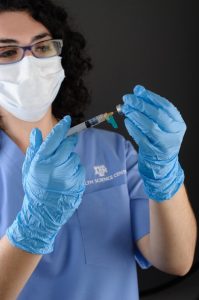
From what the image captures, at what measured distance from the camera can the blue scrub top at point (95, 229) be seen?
41.1 inches

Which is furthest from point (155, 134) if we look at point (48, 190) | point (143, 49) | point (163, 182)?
point (143, 49)

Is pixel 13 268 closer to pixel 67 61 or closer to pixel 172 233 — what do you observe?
pixel 172 233

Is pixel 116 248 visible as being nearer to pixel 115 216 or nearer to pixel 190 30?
pixel 115 216

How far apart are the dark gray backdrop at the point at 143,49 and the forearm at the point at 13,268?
1044 mm

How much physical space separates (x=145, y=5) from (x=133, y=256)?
1.08 m

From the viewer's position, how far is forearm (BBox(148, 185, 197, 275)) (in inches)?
39.0

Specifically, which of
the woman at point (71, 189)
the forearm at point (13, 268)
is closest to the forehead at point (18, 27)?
the woman at point (71, 189)

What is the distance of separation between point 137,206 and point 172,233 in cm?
17

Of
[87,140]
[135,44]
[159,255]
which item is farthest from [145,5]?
[159,255]

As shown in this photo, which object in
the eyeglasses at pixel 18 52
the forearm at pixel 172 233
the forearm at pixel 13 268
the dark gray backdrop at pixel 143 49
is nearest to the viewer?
the forearm at pixel 13 268

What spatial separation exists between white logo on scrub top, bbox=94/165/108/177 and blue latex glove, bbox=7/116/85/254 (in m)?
0.24

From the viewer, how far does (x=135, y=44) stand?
1.80 metres

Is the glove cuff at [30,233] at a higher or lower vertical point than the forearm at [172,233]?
higher

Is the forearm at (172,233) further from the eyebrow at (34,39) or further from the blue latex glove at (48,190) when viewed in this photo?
the eyebrow at (34,39)
